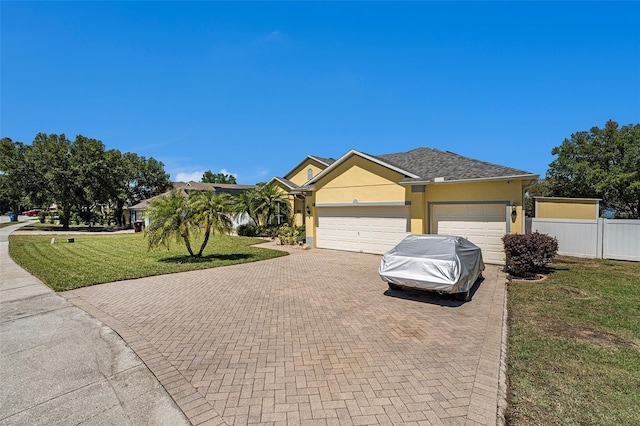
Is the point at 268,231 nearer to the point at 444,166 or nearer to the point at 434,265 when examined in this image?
the point at 444,166

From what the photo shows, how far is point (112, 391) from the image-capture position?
3.63m

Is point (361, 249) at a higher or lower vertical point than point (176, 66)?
lower

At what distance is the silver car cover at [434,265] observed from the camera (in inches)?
Result: 261

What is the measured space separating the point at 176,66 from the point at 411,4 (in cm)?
931

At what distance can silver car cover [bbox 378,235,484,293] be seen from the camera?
6621mm

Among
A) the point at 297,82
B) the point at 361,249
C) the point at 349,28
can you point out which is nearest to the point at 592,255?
the point at 361,249

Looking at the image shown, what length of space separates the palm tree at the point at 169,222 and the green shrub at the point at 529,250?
39.1 ft

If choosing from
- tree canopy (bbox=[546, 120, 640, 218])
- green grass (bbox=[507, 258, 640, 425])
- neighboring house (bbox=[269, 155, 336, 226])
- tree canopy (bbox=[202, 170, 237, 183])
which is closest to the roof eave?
green grass (bbox=[507, 258, 640, 425])

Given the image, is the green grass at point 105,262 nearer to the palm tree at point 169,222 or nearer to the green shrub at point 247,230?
the palm tree at point 169,222

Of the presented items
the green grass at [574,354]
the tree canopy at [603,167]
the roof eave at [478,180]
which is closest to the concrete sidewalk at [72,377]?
the green grass at [574,354]

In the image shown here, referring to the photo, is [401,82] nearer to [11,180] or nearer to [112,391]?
[112,391]

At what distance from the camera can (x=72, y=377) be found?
3941 millimetres

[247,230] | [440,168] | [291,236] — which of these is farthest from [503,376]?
[247,230]

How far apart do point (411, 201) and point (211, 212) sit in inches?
344
